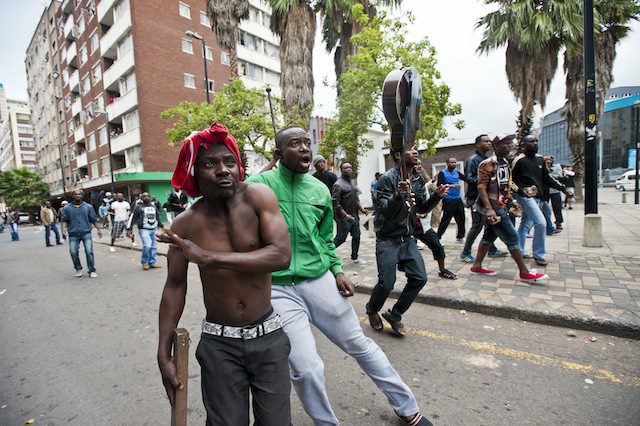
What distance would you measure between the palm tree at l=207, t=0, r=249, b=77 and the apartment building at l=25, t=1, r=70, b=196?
2920 centimetres

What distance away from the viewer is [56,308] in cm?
536

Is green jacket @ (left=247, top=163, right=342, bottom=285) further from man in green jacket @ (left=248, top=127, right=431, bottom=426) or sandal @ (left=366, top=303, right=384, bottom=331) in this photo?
sandal @ (left=366, top=303, right=384, bottom=331)

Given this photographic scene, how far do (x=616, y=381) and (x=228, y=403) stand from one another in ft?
9.17

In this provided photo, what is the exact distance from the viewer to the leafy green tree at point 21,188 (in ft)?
128

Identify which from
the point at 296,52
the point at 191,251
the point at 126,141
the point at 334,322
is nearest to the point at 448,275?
the point at 334,322

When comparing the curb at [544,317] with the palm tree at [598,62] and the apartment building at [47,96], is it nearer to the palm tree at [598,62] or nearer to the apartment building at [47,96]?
the palm tree at [598,62]

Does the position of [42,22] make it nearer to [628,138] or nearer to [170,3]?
[170,3]

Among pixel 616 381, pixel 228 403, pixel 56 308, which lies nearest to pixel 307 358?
pixel 228 403

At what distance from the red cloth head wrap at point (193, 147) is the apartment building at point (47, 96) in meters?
43.4

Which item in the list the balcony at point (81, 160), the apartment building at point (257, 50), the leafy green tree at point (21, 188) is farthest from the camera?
the leafy green tree at point (21, 188)

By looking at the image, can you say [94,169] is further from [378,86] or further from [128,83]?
[378,86]

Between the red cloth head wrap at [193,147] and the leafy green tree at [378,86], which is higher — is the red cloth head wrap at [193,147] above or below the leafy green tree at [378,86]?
below

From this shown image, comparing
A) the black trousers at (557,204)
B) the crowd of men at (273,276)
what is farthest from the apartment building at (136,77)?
the crowd of men at (273,276)

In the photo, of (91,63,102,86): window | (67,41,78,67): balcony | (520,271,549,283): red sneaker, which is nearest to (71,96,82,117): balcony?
(67,41,78,67): balcony
